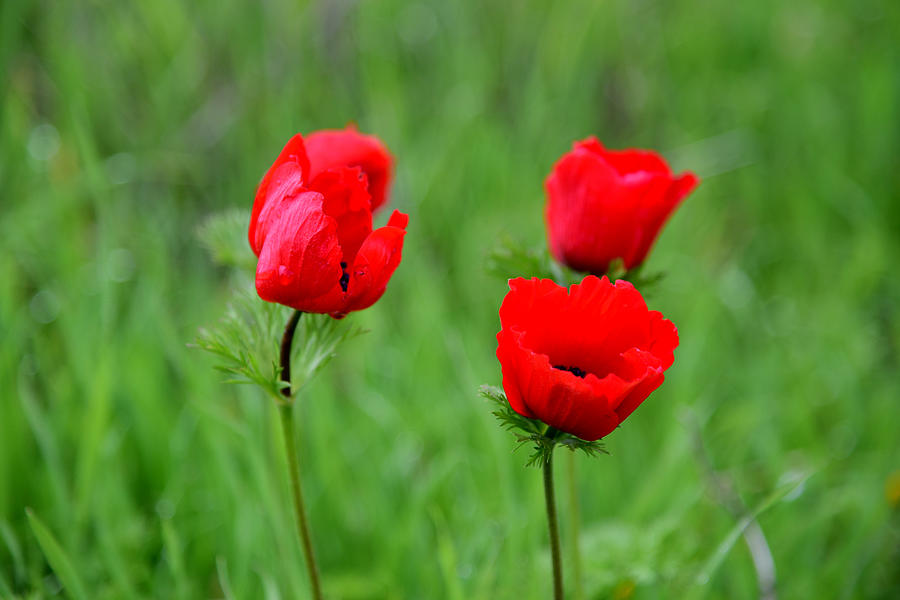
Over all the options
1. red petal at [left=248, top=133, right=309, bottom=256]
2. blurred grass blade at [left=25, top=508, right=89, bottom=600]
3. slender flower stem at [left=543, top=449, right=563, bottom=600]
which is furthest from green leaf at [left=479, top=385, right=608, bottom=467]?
blurred grass blade at [left=25, top=508, right=89, bottom=600]

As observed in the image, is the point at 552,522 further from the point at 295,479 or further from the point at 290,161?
the point at 290,161

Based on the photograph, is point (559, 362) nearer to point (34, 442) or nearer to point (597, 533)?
point (597, 533)

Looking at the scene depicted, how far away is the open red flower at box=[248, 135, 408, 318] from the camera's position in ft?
1.89

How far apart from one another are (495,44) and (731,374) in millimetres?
1336

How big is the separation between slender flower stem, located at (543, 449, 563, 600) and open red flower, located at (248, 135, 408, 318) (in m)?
0.18

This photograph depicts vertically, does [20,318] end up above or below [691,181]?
above

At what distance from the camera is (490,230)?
1832 mm

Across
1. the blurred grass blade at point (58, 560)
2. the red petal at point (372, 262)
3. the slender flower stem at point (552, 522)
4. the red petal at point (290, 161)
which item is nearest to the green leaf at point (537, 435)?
the slender flower stem at point (552, 522)

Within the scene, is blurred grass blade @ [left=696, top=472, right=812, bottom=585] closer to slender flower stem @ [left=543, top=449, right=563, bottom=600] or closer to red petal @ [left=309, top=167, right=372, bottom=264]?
slender flower stem @ [left=543, top=449, right=563, bottom=600]

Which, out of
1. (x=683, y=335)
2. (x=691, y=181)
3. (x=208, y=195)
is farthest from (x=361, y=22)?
(x=691, y=181)

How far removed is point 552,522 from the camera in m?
0.63

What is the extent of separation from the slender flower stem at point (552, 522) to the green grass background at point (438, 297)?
21 centimetres

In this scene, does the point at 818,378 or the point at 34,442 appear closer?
the point at 34,442

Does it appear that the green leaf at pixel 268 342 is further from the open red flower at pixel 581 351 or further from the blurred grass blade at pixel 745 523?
the blurred grass blade at pixel 745 523
